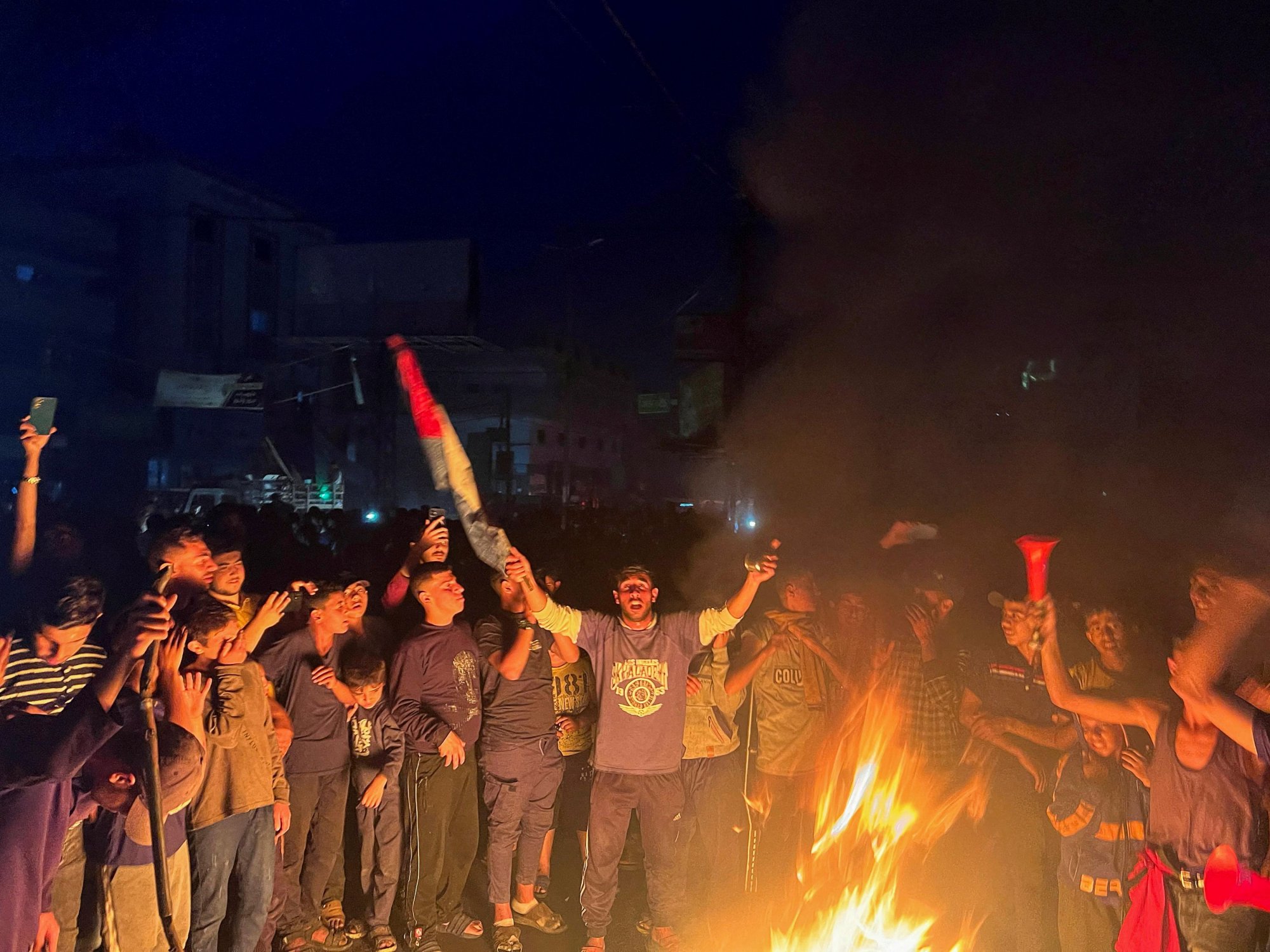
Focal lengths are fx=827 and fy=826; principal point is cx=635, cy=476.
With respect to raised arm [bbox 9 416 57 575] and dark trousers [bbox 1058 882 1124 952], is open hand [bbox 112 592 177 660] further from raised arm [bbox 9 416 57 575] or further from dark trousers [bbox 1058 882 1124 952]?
dark trousers [bbox 1058 882 1124 952]

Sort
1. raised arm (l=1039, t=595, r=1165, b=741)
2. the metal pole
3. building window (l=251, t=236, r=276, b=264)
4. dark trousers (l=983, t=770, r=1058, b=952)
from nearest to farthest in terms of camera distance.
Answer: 1. the metal pole
2. raised arm (l=1039, t=595, r=1165, b=741)
3. dark trousers (l=983, t=770, r=1058, b=952)
4. building window (l=251, t=236, r=276, b=264)

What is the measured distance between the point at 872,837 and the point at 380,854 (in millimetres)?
2164

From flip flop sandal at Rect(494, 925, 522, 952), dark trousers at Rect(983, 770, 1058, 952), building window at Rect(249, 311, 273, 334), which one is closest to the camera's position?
dark trousers at Rect(983, 770, 1058, 952)

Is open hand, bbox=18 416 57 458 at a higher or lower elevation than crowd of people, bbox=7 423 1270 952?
higher

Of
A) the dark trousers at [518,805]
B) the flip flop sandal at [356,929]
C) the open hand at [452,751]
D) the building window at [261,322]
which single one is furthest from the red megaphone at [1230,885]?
the building window at [261,322]

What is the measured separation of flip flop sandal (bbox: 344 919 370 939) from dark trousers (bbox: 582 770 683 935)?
3.15 feet

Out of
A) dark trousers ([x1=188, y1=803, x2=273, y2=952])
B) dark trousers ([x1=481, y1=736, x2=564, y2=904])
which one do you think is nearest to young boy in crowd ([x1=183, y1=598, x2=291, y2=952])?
dark trousers ([x1=188, y1=803, x2=273, y2=952])

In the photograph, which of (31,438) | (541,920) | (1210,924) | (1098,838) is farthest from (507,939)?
(31,438)

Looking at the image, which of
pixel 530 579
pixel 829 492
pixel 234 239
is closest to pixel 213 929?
pixel 530 579

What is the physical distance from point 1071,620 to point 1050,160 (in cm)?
404

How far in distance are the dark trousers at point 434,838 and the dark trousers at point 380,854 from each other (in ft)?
0.23

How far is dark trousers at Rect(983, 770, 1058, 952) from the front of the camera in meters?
3.36

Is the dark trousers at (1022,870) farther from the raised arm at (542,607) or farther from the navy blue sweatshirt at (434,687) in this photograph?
the navy blue sweatshirt at (434,687)

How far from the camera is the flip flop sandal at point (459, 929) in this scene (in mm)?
3688
